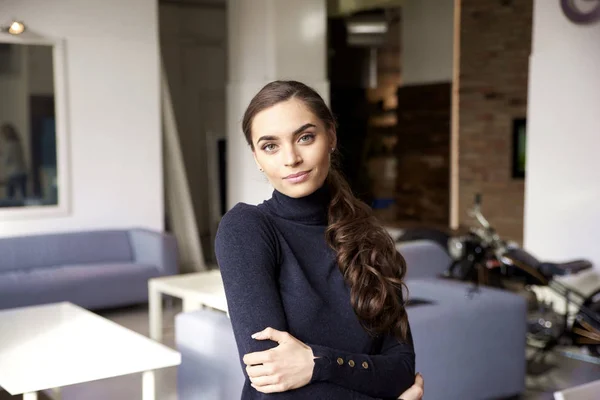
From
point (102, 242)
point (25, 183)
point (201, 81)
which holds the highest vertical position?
point (201, 81)

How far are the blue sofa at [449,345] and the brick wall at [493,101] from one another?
13.7 feet

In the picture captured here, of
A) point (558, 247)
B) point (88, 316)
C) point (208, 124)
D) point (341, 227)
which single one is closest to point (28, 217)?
point (88, 316)

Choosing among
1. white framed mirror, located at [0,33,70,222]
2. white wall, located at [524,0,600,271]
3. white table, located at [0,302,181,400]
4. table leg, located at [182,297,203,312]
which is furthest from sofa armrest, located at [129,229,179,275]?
white wall, located at [524,0,600,271]

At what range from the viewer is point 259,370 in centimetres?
148

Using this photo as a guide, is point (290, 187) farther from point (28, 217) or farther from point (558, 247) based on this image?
point (28, 217)

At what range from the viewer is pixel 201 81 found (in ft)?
33.4

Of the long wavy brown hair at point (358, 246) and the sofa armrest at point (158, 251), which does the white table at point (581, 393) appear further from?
the sofa armrest at point (158, 251)

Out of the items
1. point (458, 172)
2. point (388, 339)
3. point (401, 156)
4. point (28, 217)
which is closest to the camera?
point (388, 339)

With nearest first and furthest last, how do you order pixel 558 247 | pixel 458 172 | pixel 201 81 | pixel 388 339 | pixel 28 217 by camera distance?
pixel 388 339, pixel 558 247, pixel 28 217, pixel 458 172, pixel 201 81

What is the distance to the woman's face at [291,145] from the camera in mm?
1536

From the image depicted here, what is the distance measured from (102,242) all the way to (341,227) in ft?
18.0

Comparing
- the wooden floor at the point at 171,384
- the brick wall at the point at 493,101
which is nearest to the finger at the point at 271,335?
the wooden floor at the point at 171,384

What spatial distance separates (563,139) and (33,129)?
469cm

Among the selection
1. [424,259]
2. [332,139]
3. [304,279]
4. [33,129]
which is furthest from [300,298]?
[33,129]
